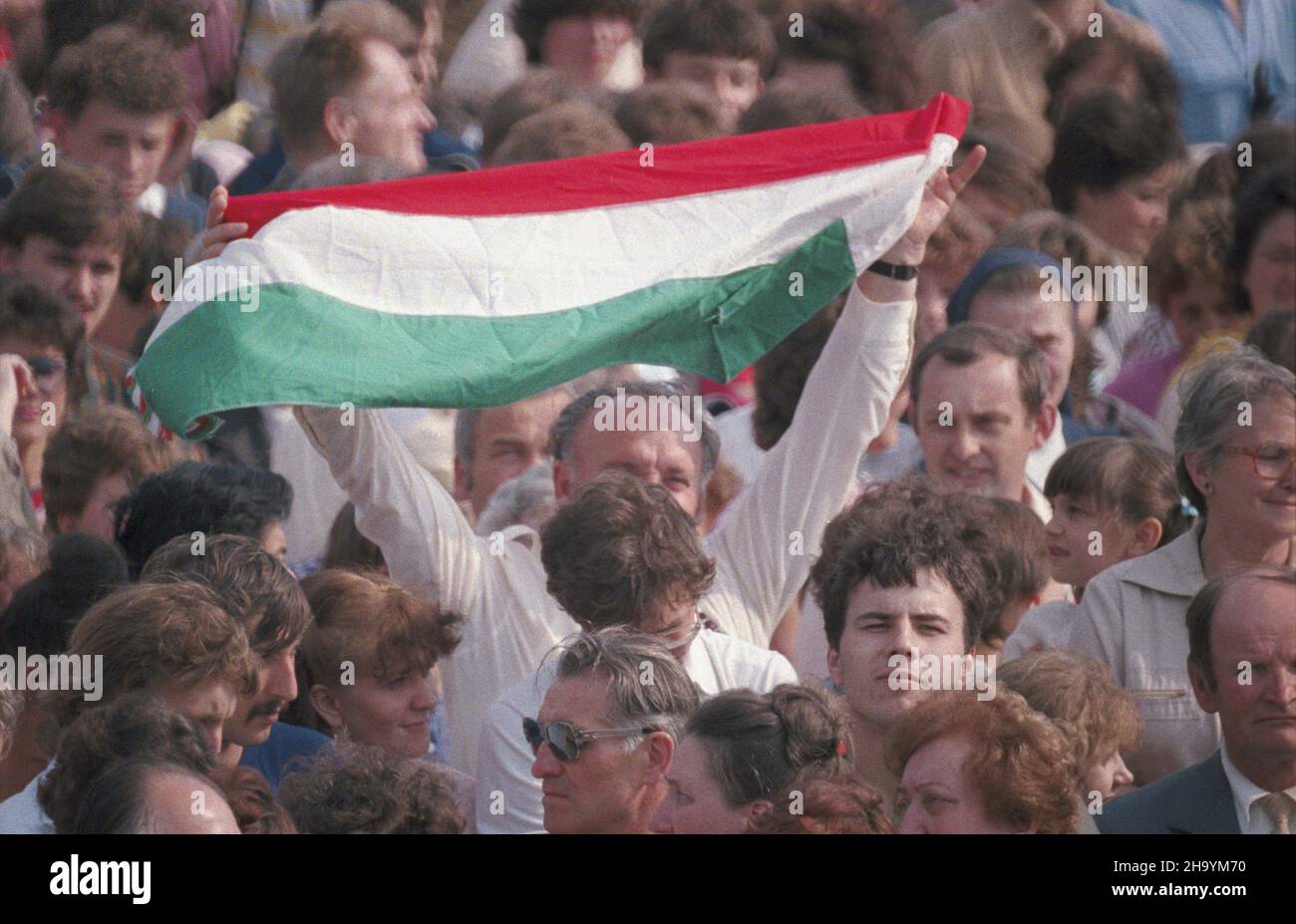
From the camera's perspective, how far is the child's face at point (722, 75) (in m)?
10.1

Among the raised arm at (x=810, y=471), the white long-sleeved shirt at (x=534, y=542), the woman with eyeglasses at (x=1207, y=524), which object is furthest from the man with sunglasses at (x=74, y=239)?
the woman with eyeglasses at (x=1207, y=524)

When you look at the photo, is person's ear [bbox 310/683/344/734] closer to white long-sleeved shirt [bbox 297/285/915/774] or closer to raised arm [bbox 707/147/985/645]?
white long-sleeved shirt [bbox 297/285/915/774]

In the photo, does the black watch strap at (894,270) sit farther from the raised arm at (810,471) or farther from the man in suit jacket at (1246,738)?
the man in suit jacket at (1246,738)

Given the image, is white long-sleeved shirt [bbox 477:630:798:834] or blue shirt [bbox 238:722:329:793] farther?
blue shirt [bbox 238:722:329:793]

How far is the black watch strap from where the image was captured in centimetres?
750

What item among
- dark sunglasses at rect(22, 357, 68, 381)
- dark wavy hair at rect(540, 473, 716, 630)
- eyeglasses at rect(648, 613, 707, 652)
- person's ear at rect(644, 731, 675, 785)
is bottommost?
person's ear at rect(644, 731, 675, 785)

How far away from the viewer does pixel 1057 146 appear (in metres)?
10.1

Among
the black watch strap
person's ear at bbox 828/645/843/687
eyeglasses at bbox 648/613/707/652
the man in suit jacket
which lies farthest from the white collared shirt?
the black watch strap

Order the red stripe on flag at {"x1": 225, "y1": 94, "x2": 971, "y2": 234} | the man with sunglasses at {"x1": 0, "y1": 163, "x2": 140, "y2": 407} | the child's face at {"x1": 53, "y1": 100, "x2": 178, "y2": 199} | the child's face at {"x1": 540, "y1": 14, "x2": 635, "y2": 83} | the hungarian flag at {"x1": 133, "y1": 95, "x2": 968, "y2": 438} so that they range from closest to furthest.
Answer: the hungarian flag at {"x1": 133, "y1": 95, "x2": 968, "y2": 438}, the red stripe on flag at {"x1": 225, "y1": 94, "x2": 971, "y2": 234}, the man with sunglasses at {"x1": 0, "y1": 163, "x2": 140, "y2": 407}, the child's face at {"x1": 53, "y1": 100, "x2": 178, "y2": 199}, the child's face at {"x1": 540, "y1": 14, "x2": 635, "y2": 83}

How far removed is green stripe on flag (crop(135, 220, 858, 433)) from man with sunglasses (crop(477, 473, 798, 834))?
77cm

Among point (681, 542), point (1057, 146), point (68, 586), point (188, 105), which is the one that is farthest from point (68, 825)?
point (1057, 146)

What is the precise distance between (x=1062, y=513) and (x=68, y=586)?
2.82m

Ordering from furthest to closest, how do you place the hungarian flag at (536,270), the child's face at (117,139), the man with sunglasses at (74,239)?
the child's face at (117,139) < the man with sunglasses at (74,239) < the hungarian flag at (536,270)

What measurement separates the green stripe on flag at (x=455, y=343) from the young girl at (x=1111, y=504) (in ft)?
2.81
